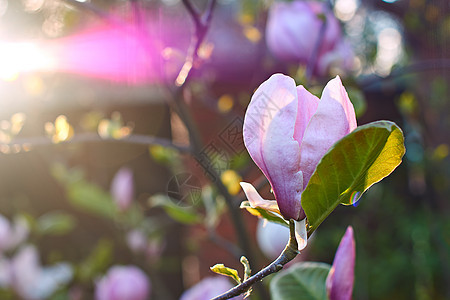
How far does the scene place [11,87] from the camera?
1.12 m

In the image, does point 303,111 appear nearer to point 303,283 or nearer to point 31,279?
point 303,283

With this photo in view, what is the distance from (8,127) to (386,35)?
61.3 inches

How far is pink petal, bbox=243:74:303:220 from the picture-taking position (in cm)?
24

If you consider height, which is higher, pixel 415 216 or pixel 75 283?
pixel 75 283

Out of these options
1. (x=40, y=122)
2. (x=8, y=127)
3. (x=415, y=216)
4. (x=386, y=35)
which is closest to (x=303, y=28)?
(x=8, y=127)

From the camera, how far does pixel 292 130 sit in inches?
9.3

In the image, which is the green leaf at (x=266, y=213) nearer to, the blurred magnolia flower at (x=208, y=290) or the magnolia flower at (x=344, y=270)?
the magnolia flower at (x=344, y=270)

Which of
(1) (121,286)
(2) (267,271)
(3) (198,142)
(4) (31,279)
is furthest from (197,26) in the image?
(4) (31,279)

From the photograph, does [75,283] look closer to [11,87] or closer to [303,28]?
[11,87]

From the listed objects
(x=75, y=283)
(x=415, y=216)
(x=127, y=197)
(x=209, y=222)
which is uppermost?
(x=209, y=222)

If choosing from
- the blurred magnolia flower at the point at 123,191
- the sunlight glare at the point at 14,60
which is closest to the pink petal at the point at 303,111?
the sunlight glare at the point at 14,60

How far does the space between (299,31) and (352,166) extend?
1.44 feet

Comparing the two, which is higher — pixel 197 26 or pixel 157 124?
pixel 197 26


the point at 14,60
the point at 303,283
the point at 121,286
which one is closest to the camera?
the point at 303,283
